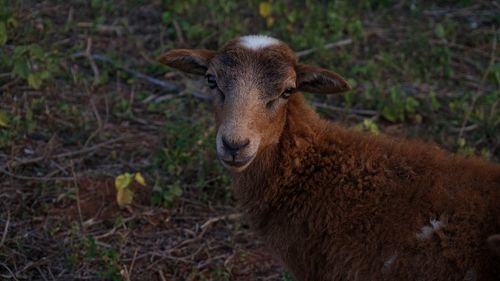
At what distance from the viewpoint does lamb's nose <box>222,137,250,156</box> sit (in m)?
4.60

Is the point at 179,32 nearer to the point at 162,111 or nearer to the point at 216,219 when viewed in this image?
the point at 162,111

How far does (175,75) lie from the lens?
8.73 metres

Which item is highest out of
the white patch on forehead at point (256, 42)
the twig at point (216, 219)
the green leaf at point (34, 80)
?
the white patch on forehead at point (256, 42)

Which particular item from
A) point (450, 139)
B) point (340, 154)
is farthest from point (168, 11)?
point (340, 154)

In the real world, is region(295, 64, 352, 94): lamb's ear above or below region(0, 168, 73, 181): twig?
above

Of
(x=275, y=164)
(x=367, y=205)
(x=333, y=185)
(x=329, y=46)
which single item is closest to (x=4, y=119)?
(x=275, y=164)

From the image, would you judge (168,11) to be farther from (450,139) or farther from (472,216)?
(472,216)

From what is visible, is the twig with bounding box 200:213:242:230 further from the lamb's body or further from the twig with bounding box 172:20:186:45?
the twig with bounding box 172:20:186:45

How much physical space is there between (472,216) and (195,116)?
410cm

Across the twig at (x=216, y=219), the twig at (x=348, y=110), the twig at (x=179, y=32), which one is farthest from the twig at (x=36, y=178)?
the twig at (x=179, y=32)

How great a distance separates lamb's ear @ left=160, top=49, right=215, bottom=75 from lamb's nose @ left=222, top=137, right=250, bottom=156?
2.90ft

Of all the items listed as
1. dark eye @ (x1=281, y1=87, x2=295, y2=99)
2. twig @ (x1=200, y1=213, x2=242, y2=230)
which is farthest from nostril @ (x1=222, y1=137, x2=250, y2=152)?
twig @ (x1=200, y1=213, x2=242, y2=230)

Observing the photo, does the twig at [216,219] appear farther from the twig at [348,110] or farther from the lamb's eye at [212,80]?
the twig at [348,110]

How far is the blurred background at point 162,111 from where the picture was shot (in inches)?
240
